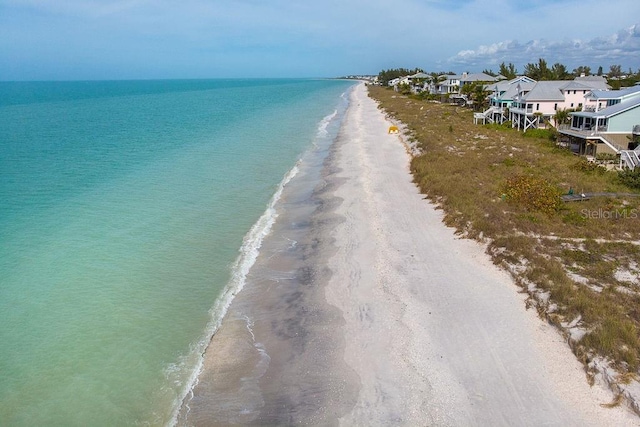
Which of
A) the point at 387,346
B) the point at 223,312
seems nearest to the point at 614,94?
the point at 387,346

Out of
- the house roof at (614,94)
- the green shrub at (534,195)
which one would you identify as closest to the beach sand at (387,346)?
the green shrub at (534,195)

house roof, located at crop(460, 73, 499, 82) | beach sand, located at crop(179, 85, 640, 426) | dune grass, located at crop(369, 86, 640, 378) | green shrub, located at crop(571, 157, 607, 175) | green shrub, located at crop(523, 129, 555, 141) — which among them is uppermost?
house roof, located at crop(460, 73, 499, 82)

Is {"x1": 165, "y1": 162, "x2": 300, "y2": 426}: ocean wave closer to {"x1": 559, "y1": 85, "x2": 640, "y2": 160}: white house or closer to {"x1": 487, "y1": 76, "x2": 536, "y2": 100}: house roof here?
{"x1": 559, "y1": 85, "x2": 640, "y2": 160}: white house

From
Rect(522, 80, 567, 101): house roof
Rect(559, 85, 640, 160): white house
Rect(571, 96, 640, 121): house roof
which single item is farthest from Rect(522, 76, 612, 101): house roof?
Rect(571, 96, 640, 121): house roof

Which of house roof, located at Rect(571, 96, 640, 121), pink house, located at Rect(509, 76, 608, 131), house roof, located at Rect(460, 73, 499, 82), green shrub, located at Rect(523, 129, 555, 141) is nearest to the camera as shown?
house roof, located at Rect(571, 96, 640, 121)

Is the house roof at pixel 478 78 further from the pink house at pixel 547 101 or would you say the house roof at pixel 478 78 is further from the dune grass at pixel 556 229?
the dune grass at pixel 556 229

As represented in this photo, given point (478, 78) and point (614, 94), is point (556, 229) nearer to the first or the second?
point (614, 94)
